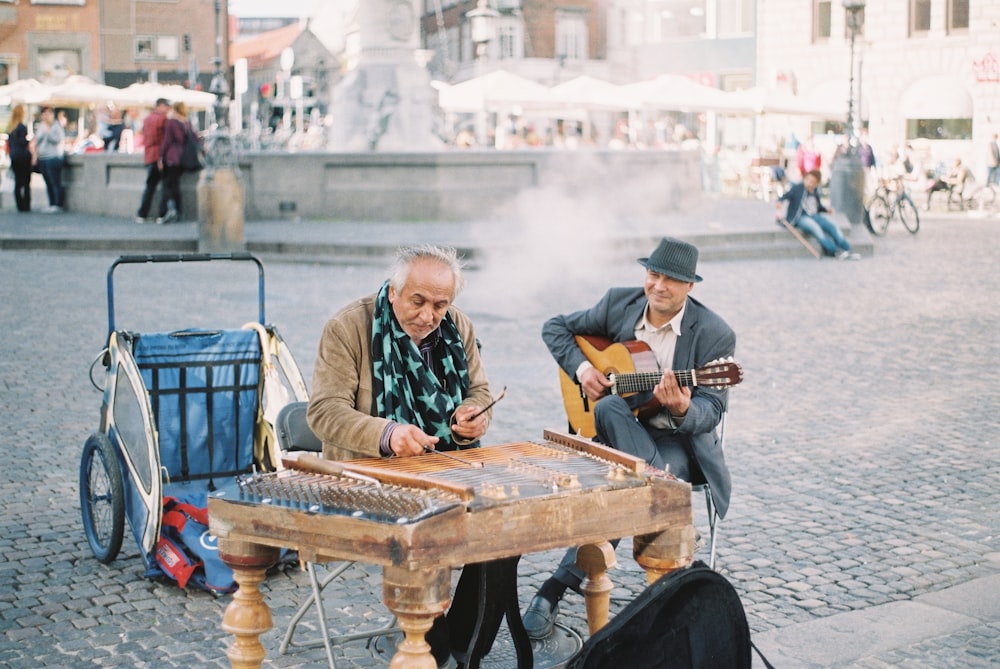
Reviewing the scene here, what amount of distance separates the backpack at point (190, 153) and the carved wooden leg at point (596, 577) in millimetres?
15809

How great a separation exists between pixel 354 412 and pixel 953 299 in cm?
1057

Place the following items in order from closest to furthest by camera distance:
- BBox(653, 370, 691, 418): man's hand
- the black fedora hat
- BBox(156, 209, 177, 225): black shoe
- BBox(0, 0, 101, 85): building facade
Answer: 1. BBox(653, 370, 691, 418): man's hand
2. the black fedora hat
3. BBox(156, 209, 177, 225): black shoe
4. BBox(0, 0, 101, 85): building facade

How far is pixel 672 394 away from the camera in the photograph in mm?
4566

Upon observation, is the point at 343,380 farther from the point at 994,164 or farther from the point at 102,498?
the point at 994,164

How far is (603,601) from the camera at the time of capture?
4.11m

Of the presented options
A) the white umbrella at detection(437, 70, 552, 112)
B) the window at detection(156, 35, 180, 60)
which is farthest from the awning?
the window at detection(156, 35, 180, 60)

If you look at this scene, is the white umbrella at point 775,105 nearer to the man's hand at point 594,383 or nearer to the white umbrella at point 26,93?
the white umbrella at point 26,93

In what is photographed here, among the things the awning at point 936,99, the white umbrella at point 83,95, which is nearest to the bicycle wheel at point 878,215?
the awning at point 936,99

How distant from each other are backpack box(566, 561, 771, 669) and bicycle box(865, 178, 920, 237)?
18604 mm

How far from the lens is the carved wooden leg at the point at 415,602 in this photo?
121 inches

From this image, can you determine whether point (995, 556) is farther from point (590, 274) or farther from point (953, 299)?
point (590, 274)

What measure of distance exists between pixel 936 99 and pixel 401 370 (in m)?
38.6

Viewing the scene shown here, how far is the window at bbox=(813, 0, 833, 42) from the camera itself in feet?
143

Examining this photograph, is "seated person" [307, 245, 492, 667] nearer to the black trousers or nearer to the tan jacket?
the tan jacket
